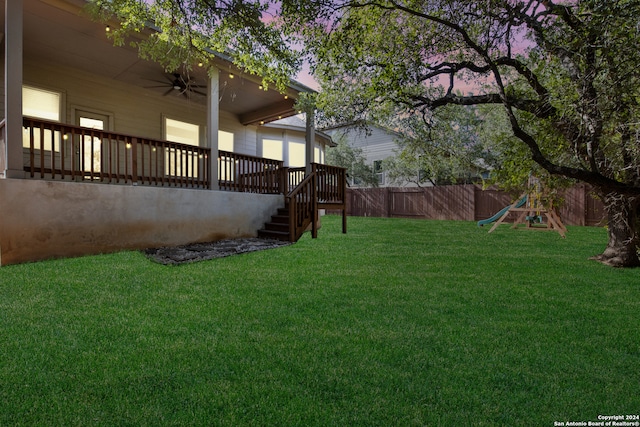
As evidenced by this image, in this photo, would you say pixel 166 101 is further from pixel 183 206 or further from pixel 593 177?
pixel 593 177

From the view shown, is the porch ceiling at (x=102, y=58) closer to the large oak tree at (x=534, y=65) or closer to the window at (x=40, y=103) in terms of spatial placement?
the window at (x=40, y=103)

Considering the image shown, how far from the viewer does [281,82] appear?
224 inches

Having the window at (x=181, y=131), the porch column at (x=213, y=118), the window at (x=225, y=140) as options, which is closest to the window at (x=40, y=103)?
the window at (x=181, y=131)

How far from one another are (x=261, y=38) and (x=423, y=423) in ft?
16.6

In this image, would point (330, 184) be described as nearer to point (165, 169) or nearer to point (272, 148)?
point (165, 169)

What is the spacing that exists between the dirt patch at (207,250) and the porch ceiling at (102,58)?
296cm

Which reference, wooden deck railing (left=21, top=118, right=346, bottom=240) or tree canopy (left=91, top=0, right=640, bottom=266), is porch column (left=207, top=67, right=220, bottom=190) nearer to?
wooden deck railing (left=21, top=118, right=346, bottom=240)

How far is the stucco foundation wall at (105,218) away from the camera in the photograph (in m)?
4.87

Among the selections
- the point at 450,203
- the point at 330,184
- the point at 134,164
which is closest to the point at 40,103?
the point at 134,164

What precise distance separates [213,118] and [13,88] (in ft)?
11.1

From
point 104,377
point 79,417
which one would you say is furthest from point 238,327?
point 79,417

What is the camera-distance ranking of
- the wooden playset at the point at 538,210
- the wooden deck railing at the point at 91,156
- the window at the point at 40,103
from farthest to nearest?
the wooden playset at the point at 538,210, the window at the point at 40,103, the wooden deck railing at the point at 91,156

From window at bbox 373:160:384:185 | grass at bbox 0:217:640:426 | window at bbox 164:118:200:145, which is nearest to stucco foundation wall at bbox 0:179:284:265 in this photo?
grass at bbox 0:217:640:426

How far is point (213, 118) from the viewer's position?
7590 millimetres
